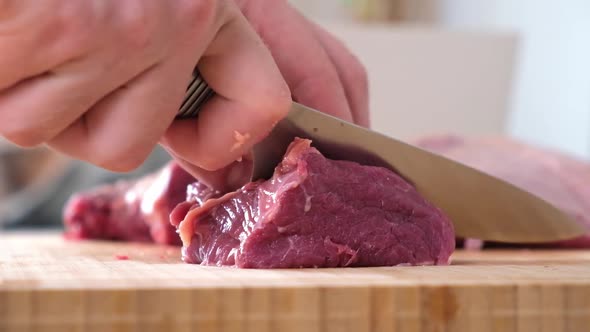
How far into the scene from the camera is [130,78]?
4.17 feet

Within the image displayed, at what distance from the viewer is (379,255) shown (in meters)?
1.53

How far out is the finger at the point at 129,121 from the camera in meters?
1.28

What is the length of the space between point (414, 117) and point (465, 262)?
2.78 metres

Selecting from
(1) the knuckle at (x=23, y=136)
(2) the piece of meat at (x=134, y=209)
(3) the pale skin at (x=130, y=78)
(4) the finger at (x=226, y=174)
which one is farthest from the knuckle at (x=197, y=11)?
(2) the piece of meat at (x=134, y=209)

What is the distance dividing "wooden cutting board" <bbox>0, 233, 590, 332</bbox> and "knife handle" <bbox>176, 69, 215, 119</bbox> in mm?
281

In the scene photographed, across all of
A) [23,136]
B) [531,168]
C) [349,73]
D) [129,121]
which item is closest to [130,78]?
[129,121]

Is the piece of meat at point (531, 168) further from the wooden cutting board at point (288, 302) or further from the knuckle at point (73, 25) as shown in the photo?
the knuckle at point (73, 25)

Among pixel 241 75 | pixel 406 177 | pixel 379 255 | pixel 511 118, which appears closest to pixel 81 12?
pixel 241 75

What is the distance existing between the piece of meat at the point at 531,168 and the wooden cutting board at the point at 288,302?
1.00 m

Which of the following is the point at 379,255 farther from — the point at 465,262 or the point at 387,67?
the point at 387,67

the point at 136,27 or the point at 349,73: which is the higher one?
the point at 136,27

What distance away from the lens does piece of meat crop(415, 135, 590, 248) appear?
235 centimetres

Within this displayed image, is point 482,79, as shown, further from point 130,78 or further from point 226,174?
point 130,78

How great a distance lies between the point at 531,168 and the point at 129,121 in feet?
5.00
